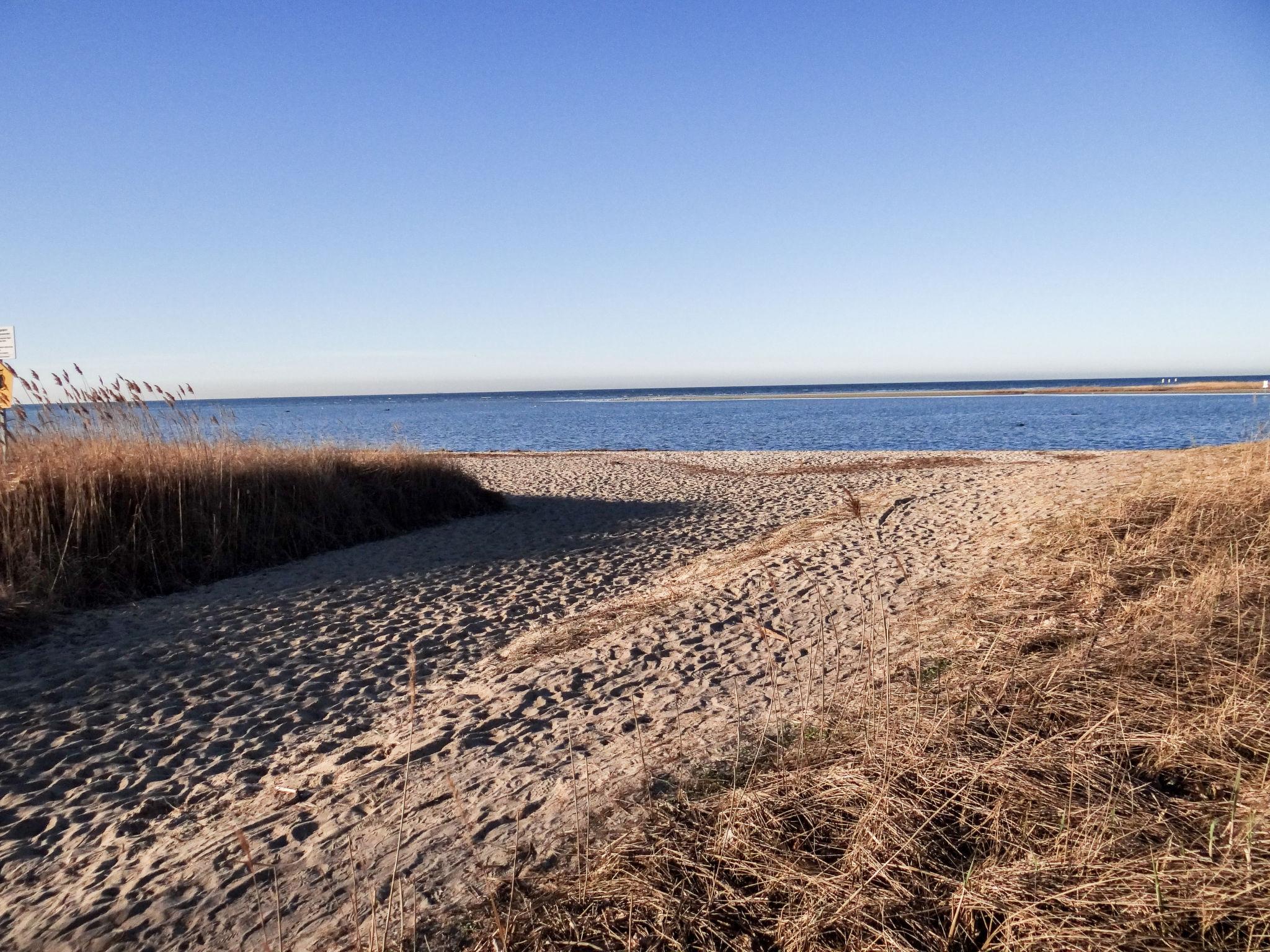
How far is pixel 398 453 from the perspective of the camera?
12.9 m

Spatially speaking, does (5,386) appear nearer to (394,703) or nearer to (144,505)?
(144,505)

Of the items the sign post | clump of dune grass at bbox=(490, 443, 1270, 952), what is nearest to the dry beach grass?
clump of dune grass at bbox=(490, 443, 1270, 952)

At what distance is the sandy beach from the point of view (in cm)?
300

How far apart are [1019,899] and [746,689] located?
2571 millimetres

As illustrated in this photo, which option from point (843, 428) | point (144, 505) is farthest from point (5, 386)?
point (843, 428)

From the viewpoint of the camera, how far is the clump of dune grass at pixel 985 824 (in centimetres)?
216

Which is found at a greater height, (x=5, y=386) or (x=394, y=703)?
(x=5, y=386)

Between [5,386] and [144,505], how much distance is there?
214cm

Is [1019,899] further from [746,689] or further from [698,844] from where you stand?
[746,689]

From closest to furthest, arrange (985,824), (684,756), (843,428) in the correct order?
(985,824)
(684,756)
(843,428)

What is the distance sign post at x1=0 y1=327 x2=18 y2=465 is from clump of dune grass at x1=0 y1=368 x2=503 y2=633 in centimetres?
9

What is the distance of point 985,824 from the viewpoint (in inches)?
101

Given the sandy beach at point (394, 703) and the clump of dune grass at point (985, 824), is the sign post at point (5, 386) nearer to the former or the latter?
the sandy beach at point (394, 703)

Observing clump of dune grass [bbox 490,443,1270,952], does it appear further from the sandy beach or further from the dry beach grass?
the sandy beach
